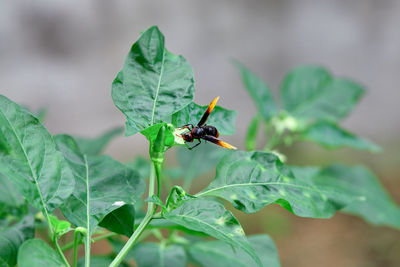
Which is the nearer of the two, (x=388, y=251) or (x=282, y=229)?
(x=388, y=251)

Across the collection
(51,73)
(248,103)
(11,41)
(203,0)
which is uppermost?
(203,0)

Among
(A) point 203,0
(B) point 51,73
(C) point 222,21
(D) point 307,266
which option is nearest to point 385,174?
(D) point 307,266

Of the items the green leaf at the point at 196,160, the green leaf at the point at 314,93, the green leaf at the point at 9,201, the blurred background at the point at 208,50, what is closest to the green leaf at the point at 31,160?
the green leaf at the point at 9,201

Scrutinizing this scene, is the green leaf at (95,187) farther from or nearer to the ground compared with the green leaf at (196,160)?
farther from the ground

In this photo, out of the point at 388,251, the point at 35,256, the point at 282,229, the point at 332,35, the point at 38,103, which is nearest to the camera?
the point at 35,256

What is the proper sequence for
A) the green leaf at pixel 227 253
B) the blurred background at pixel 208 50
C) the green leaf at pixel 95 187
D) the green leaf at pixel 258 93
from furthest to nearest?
1. the blurred background at pixel 208 50
2. the green leaf at pixel 258 93
3. the green leaf at pixel 227 253
4. the green leaf at pixel 95 187

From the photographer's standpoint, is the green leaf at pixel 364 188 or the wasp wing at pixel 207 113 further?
the green leaf at pixel 364 188

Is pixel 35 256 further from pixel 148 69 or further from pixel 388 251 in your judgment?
pixel 388 251

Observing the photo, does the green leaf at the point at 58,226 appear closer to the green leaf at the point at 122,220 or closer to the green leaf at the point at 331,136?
the green leaf at the point at 122,220
